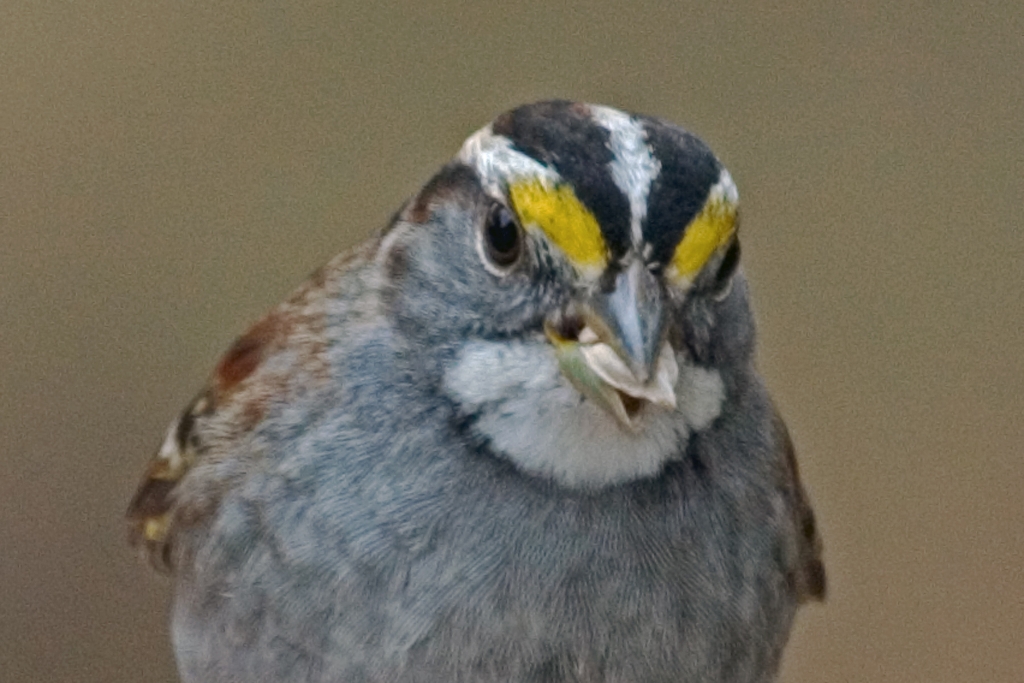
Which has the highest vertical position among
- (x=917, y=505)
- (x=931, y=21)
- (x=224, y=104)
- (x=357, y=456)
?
(x=224, y=104)

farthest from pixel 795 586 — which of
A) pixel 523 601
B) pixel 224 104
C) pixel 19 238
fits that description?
pixel 19 238

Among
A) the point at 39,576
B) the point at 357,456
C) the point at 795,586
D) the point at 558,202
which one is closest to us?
the point at 558,202

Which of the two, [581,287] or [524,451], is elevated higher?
[581,287]

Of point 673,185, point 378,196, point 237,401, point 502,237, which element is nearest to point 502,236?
point 502,237

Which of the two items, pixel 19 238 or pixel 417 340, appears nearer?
pixel 417 340

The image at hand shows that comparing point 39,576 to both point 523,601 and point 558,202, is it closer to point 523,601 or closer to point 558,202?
point 523,601

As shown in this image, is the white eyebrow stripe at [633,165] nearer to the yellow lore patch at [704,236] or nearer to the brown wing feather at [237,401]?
the yellow lore patch at [704,236]

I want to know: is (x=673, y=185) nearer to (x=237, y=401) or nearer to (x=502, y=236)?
(x=502, y=236)

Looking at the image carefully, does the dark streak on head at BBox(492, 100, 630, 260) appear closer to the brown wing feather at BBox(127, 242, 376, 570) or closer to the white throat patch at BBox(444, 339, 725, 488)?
the white throat patch at BBox(444, 339, 725, 488)
